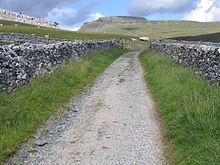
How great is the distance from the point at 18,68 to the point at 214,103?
7.49 meters

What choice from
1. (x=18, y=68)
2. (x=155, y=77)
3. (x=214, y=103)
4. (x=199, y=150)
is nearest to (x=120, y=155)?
(x=199, y=150)

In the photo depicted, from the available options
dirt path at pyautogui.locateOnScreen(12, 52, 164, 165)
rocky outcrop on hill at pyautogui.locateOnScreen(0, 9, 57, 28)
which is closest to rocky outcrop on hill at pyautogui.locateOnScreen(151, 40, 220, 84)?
dirt path at pyautogui.locateOnScreen(12, 52, 164, 165)

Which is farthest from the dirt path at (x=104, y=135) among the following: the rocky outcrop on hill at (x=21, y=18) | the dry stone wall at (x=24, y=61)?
the rocky outcrop on hill at (x=21, y=18)

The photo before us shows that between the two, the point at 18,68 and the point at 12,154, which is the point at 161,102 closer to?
the point at 18,68

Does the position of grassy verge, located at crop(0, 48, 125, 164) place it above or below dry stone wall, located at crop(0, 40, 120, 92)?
below

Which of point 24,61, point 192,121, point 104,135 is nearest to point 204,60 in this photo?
point 24,61

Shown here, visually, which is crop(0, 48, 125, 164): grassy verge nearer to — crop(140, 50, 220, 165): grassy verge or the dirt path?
the dirt path

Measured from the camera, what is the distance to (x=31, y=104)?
1444cm

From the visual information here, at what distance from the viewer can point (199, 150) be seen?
9.85 metres

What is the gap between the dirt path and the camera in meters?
10.4

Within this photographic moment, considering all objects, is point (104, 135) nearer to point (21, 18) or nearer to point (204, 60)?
point (204, 60)

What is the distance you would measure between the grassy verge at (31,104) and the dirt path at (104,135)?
1.73ft

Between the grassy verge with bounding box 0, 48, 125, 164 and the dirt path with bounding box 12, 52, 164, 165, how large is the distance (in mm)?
526

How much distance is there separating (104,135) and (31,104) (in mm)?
3337
